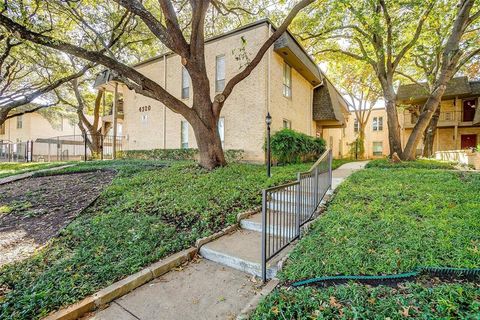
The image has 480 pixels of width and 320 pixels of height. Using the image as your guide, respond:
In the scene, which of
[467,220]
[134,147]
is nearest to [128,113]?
[134,147]

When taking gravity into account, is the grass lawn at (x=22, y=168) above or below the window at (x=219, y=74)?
below

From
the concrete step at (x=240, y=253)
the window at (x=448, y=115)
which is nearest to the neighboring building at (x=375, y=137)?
the window at (x=448, y=115)

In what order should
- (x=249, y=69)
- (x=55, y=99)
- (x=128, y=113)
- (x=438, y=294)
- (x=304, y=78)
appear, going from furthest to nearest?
(x=55, y=99), (x=128, y=113), (x=304, y=78), (x=249, y=69), (x=438, y=294)

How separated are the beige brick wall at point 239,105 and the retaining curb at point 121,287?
775 centimetres

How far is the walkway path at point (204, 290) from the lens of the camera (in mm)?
2664

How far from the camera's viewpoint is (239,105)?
11633 mm

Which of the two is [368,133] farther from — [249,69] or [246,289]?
[246,289]

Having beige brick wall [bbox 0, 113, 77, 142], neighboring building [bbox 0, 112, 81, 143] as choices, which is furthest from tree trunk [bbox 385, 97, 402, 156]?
beige brick wall [bbox 0, 113, 77, 142]

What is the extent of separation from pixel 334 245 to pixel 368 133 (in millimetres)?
29451

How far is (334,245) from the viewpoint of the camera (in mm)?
3312

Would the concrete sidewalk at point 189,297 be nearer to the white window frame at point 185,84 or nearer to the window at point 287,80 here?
the window at point 287,80

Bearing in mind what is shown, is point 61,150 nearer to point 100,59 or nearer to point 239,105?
point 239,105

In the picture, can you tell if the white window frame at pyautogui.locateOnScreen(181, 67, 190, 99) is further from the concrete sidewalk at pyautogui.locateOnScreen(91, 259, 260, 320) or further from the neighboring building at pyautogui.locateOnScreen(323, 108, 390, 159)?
the neighboring building at pyautogui.locateOnScreen(323, 108, 390, 159)

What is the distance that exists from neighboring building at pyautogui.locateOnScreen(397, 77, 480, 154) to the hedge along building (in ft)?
35.3
